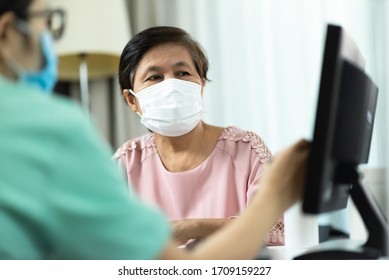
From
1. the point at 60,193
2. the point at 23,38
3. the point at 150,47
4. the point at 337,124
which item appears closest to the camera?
the point at 60,193

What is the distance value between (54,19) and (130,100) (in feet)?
1.23

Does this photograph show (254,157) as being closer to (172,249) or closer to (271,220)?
(271,220)

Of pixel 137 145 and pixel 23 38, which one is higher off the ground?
pixel 23 38

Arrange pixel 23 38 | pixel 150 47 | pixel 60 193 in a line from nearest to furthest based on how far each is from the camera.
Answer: pixel 60 193 < pixel 23 38 < pixel 150 47

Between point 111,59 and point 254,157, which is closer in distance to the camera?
point 254,157

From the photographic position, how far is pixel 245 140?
92 cm

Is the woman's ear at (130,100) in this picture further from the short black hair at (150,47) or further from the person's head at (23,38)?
the person's head at (23,38)

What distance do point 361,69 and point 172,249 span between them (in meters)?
0.41

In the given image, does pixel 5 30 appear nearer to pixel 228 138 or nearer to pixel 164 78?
pixel 164 78

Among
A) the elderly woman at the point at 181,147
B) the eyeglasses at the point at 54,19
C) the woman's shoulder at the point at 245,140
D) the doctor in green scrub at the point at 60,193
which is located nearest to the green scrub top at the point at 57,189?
the doctor in green scrub at the point at 60,193

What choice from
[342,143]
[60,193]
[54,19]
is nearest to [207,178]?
[342,143]

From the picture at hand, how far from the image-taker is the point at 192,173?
0.89 m

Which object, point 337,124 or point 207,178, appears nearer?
point 337,124
